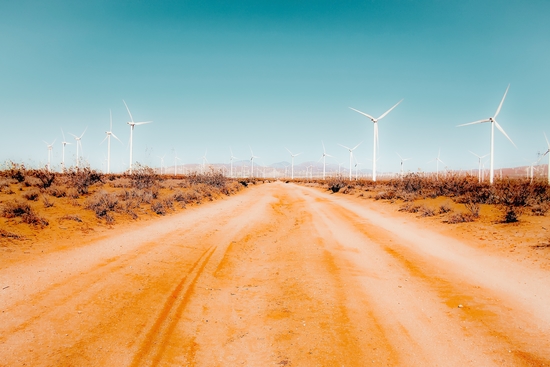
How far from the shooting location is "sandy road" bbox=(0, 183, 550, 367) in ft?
13.7

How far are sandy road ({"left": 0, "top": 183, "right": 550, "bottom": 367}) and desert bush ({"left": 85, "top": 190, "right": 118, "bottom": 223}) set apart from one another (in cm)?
378

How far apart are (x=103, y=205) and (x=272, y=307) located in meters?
10.8

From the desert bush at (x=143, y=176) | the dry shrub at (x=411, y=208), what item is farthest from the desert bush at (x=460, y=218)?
the desert bush at (x=143, y=176)

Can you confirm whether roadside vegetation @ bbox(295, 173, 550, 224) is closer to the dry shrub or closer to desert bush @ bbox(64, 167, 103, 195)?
the dry shrub

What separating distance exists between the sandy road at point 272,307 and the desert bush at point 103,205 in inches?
149

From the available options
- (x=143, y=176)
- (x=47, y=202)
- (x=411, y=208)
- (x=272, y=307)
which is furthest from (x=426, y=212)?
(x=143, y=176)

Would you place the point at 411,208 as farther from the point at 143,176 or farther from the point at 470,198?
the point at 143,176

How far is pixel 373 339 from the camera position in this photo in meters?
4.51

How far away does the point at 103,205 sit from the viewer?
13.7 meters

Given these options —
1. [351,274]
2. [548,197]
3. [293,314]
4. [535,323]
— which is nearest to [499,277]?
[535,323]

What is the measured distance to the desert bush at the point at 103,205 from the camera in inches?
506

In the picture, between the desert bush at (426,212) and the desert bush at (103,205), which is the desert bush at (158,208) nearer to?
the desert bush at (103,205)

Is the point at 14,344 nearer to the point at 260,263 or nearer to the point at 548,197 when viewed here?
the point at 260,263

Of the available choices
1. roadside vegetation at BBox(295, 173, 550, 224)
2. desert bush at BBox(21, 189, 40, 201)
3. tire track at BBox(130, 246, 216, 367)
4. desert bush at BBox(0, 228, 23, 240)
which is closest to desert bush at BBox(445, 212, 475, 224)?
roadside vegetation at BBox(295, 173, 550, 224)
